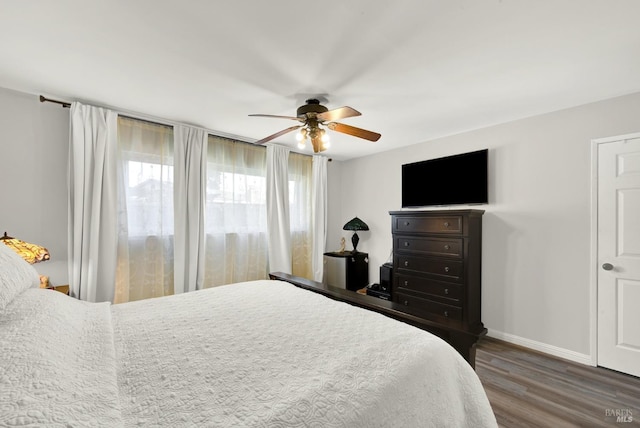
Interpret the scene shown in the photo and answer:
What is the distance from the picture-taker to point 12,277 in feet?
3.64

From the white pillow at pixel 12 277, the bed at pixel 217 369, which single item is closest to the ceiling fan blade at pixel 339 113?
the bed at pixel 217 369

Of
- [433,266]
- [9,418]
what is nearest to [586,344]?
[433,266]

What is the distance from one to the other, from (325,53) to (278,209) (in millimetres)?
2496

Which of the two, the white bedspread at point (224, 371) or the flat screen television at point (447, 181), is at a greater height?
the flat screen television at point (447, 181)

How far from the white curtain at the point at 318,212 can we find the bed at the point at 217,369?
9.55 ft

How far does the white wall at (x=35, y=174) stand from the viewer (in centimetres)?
231

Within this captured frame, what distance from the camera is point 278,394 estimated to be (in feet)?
2.74

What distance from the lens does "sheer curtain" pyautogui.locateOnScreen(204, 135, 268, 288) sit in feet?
11.2

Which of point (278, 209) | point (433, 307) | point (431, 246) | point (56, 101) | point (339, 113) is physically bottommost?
point (433, 307)

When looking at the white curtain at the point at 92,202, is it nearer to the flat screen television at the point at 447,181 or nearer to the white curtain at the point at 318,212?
the white curtain at the point at 318,212

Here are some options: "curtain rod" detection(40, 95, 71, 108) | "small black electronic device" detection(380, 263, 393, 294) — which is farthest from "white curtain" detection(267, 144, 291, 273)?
"curtain rod" detection(40, 95, 71, 108)

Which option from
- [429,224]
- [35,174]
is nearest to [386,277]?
[429,224]

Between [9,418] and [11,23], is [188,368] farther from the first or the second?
[11,23]

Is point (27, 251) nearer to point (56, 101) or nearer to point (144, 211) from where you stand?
point (144, 211)
